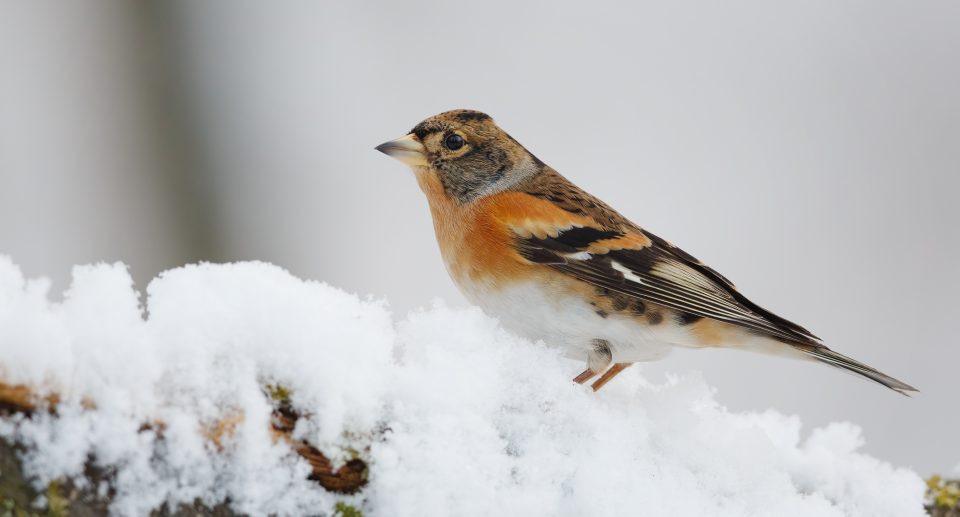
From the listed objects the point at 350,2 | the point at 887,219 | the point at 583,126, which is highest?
the point at 350,2

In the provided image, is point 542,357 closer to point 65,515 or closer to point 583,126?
point 65,515

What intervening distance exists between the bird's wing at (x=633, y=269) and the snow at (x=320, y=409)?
563mm

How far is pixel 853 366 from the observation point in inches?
83.8

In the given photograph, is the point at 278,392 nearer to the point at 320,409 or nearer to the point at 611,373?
the point at 320,409

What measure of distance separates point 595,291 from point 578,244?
0.19 m

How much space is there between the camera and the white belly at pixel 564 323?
203 centimetres

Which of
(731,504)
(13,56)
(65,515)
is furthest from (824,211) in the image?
(65,515)

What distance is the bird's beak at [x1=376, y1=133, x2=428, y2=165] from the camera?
8.06ft

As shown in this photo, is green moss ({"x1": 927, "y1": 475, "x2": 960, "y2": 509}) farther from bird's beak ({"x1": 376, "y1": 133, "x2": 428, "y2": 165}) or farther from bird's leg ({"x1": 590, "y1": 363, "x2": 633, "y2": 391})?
bird's beak ({"x1": 376, "y1": 133, "x2": 428, "y2": 165})

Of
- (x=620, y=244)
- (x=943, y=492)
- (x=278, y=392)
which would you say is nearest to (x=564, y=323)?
(x=620, y=244)

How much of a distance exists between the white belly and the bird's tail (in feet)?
1.48

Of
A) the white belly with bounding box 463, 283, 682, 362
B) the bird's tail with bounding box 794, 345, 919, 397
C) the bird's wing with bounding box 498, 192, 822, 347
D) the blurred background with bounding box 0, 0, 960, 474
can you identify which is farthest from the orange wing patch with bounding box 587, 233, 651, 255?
the blurred background with bounding box 0, 0, 960, 474

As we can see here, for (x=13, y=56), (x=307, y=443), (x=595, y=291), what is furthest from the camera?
(x=13, y=56)

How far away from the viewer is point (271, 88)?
231 inches
